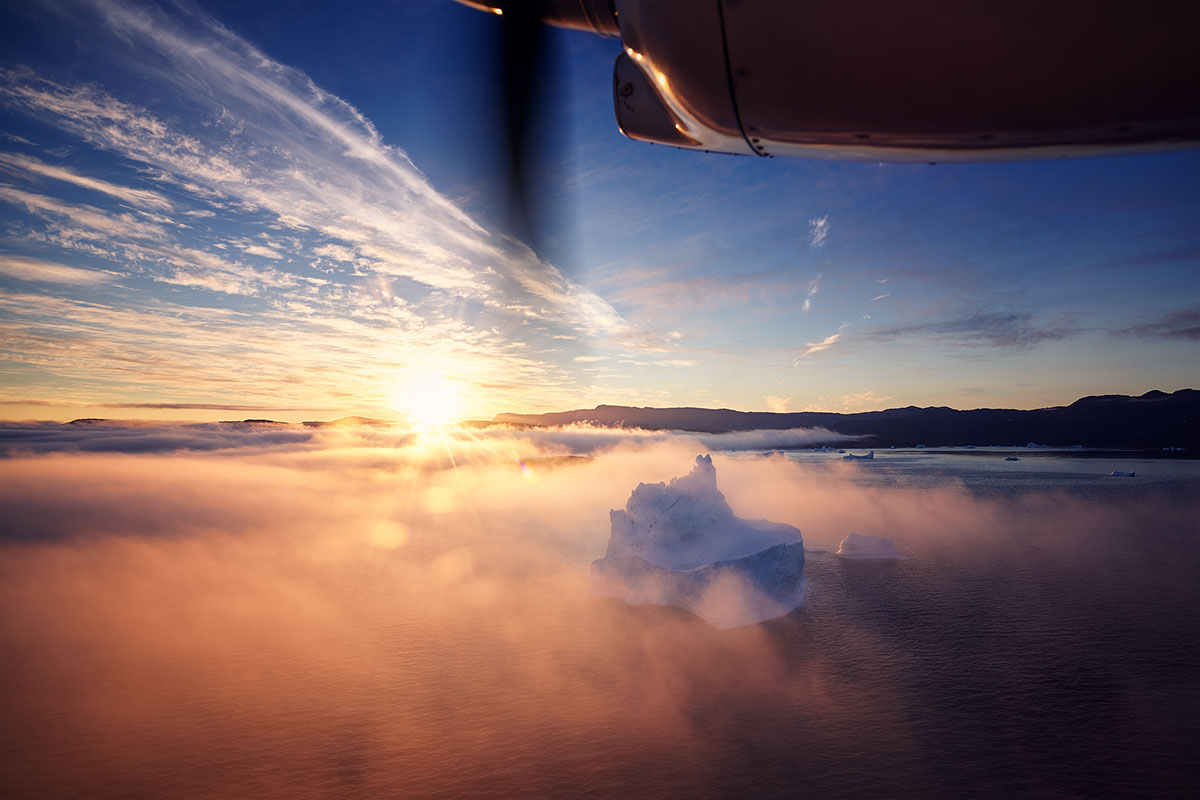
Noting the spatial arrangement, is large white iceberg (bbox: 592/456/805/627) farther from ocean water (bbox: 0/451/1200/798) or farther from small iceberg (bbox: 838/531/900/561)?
small iceberg (bbox: 838/531/900/561)

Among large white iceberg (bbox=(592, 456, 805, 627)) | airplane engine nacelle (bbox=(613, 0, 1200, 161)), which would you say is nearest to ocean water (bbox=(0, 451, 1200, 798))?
large white iceberg (bbox=(592, 456, 805, 627))

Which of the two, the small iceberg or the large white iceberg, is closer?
the large white iceberg

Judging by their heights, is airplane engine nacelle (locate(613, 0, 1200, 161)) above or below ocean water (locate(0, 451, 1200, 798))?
above

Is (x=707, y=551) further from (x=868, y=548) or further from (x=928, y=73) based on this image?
(x=928, y=73)

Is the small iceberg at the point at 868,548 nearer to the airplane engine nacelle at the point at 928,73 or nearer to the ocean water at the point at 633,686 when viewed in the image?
the ocean water at the point at 633,686

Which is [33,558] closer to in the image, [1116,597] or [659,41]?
[659,41]

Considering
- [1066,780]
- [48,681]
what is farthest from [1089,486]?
[48,681]

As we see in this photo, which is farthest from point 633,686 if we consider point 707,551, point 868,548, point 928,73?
point 868,548
